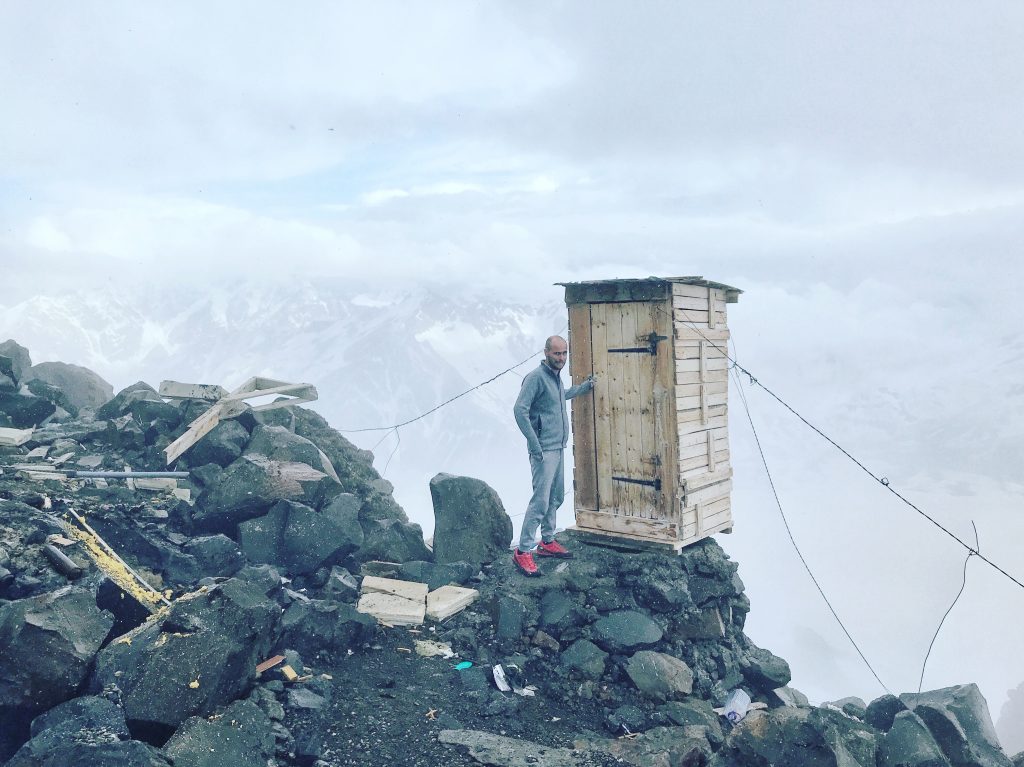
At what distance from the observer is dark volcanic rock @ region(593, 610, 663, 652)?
736 cm

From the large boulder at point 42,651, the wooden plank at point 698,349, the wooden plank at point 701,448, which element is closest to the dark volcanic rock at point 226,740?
the large boulder at point 42,651

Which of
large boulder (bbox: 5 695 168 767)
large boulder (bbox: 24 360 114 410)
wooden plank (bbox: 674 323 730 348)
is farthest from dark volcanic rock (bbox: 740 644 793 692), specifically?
large boulder (bbox: 24 360 114 410)

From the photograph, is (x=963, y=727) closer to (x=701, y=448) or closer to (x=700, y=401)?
(x=701, y=448)

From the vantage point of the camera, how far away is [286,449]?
981 cm

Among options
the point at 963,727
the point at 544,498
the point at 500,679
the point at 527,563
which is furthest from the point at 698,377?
the point at 963,727

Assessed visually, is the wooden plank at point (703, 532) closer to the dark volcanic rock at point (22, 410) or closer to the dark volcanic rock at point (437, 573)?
the dark volcanic rock at point (437, 573)

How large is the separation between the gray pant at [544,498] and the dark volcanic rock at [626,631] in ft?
4.26

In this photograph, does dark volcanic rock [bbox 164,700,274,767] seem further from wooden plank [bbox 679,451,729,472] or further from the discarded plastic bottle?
wooden plank [bbox 679,451,729,472]

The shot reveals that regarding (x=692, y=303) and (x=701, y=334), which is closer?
(x=692, y=303)

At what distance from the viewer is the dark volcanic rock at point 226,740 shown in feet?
15.5

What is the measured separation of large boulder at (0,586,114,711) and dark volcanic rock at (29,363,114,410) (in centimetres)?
1001

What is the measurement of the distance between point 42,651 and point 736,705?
21.2 ft

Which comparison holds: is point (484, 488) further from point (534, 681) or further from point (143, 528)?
point (143, 528)

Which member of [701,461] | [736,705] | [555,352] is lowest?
[736,705]
